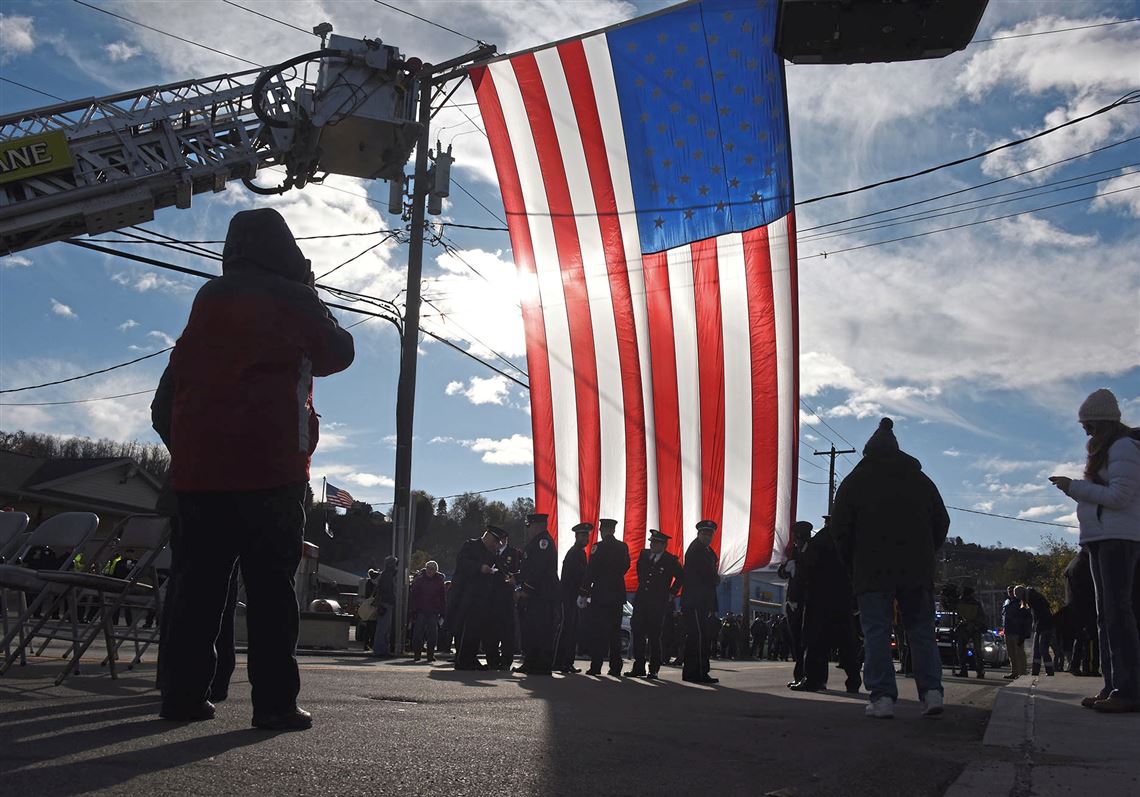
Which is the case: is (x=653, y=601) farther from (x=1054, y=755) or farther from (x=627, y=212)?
(x=1054, y=755)

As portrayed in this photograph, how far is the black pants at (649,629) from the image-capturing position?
11938mm

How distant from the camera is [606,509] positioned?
1480 centimetres

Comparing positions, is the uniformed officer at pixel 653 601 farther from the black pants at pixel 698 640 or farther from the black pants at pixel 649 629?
the black pants at pixel 698 640

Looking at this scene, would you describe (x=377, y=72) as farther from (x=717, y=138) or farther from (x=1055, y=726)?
(x=1055, y=726)

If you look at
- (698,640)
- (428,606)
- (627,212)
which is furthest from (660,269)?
(428,606)

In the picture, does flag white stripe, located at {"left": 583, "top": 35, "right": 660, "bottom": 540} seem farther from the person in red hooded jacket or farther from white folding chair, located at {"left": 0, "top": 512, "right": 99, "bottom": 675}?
the person in red hooded jacket

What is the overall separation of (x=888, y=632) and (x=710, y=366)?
330 inches

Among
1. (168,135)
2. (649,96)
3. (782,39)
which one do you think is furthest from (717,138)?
(168,135)

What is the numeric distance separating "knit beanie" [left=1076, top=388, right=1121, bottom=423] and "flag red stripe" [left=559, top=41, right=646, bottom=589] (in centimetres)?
903

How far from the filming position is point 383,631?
17.1 m

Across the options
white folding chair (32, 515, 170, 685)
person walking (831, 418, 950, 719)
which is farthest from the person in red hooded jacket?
person walking (831, 418, 950, 719)

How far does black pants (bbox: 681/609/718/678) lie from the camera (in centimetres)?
1098

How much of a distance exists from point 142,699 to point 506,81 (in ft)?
39.7

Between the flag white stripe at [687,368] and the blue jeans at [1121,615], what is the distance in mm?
8748
